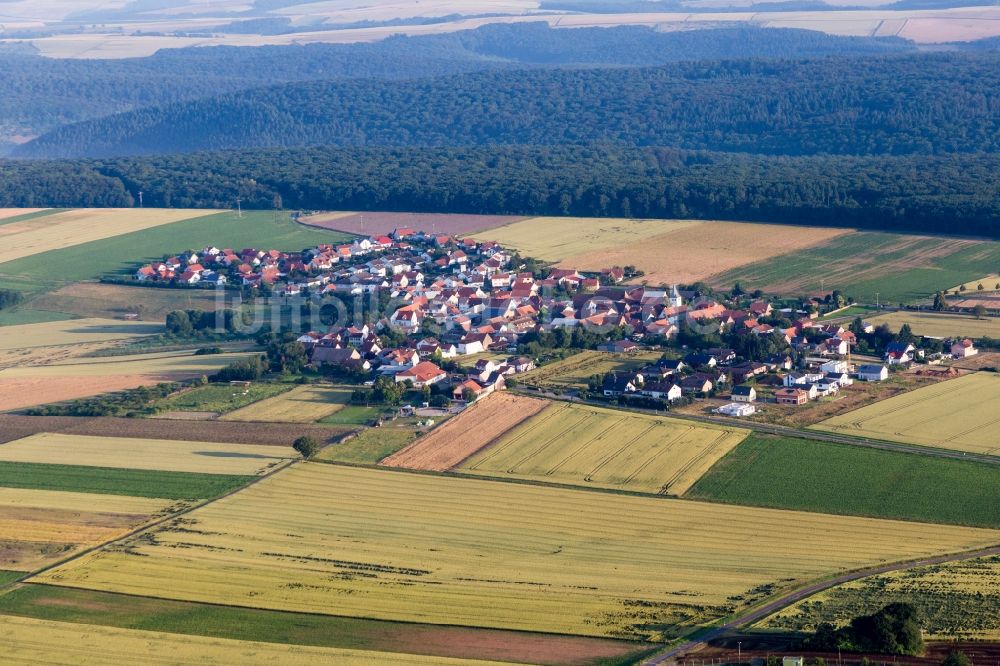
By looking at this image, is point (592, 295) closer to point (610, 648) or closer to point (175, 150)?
point (610, 648)

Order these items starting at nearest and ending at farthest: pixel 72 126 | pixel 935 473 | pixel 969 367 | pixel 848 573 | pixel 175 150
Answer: pixel 848 573
pixel 935 473
pixel 969 367
pixel 175 150
pixel 72 126

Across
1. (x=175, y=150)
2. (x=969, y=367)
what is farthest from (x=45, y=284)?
(x=175, y=150)

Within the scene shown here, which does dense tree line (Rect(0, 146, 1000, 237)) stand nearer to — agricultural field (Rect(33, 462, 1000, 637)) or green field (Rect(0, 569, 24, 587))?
agricultural field (Rect(33, 462, 1000, 637))

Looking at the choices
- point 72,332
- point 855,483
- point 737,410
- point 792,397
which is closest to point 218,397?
point 72,332

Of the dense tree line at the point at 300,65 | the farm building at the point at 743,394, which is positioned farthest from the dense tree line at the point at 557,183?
the dense tree line at the point at 300,65

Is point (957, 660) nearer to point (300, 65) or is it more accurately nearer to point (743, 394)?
point (743, 394)

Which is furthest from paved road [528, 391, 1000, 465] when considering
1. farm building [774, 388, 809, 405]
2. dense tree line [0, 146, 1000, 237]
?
dense tree line [0, 146, 1000, 237]

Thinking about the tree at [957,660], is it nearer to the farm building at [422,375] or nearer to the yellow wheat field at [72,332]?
the farm building at [422,375]
